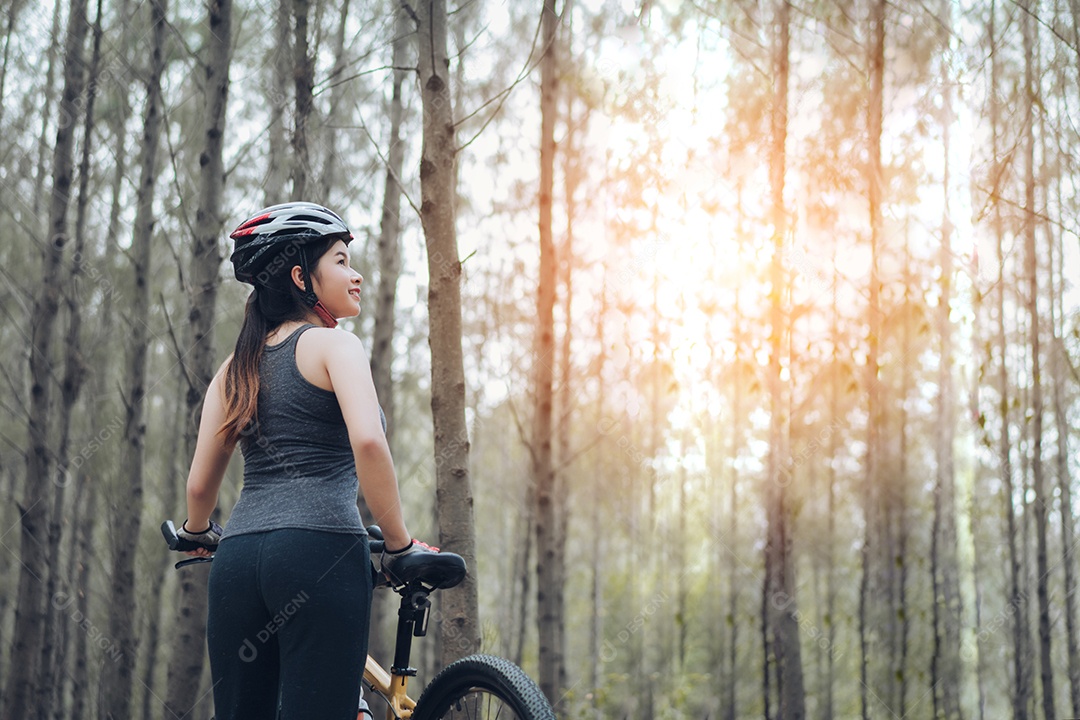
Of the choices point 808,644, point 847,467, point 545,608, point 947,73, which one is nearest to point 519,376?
point 545,608

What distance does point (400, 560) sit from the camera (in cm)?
219

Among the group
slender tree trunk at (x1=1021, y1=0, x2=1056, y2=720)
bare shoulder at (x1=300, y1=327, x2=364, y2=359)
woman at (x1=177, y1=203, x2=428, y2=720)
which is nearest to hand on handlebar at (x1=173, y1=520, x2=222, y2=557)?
woman at (x1=177, y1=203, x2=428, y2=720)

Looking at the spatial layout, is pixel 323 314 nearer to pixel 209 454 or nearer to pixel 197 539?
pixel 209 454

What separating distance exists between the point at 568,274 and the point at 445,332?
19.9ft

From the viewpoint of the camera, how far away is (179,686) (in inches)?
200

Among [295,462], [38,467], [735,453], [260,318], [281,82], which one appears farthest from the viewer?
[735,453]

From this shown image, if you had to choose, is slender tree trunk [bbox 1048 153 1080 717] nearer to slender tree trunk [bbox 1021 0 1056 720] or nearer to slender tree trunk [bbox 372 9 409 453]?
slender tree trunk [bbox 1021 0 1056 720]

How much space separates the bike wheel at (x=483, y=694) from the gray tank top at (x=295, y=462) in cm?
49

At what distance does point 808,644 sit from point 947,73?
39.7 feet

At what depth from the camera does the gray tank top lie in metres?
2.08

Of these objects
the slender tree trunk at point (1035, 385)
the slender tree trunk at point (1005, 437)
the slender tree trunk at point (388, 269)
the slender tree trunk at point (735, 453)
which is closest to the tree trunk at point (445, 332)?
the slender tree trunk at point (388, 269)

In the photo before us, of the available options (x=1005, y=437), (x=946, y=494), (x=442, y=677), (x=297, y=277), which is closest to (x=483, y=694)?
(x=442, y=677)

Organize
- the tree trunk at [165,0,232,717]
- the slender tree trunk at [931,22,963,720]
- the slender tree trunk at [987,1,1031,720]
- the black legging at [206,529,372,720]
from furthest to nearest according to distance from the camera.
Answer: the slender tree trunk at [931,22,963,720] → the slender tree trunk at [987,1,1031,720] → the tree trunk at [165,0,232,717] → the black legging at [206,529,372,720]

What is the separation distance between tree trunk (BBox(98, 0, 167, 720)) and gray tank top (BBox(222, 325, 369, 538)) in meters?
4.25
